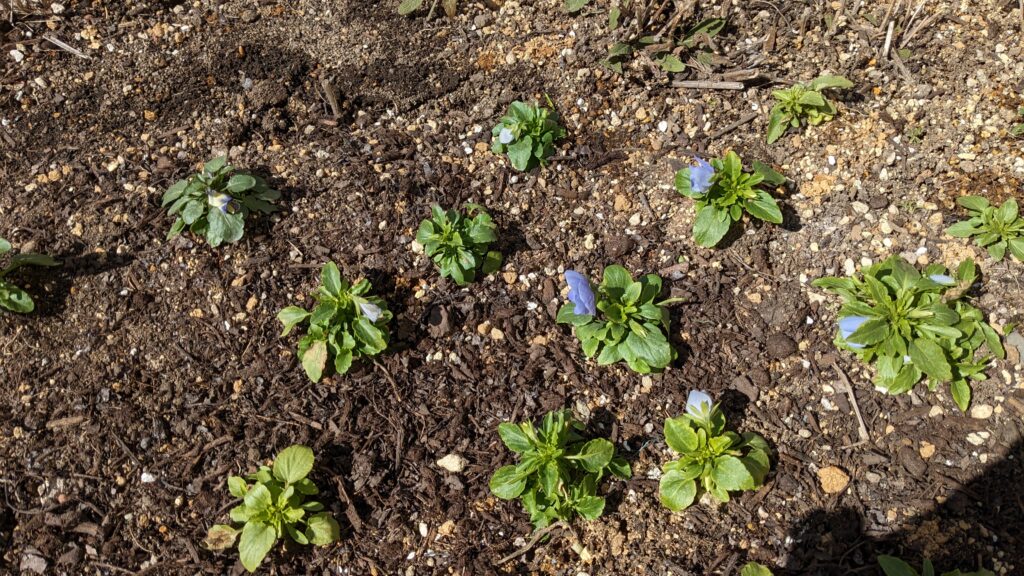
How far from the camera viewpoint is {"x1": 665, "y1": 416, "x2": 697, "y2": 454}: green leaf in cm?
320

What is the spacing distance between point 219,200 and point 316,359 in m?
1.02

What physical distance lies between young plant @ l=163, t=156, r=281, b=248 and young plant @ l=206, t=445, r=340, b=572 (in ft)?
4.29

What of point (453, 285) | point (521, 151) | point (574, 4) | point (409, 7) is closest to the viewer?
point (453, 285)

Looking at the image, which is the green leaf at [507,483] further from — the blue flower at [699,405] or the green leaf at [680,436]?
the blue flower at [699,405]

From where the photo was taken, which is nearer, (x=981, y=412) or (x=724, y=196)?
(x=981, y=412)

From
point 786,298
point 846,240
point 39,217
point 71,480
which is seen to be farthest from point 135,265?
point 846,240

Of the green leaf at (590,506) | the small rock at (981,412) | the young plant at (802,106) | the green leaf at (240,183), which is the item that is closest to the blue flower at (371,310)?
the green leaf at (240,183)

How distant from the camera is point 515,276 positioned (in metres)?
3.94

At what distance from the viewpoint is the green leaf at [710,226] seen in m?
3.73

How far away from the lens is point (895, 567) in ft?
9.66

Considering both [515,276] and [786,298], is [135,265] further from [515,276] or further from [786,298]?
[786,298]

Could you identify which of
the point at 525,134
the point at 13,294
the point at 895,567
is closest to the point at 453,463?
the point at 525,134

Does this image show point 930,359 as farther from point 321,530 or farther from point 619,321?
point 321,530

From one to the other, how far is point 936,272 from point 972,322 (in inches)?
10.9
